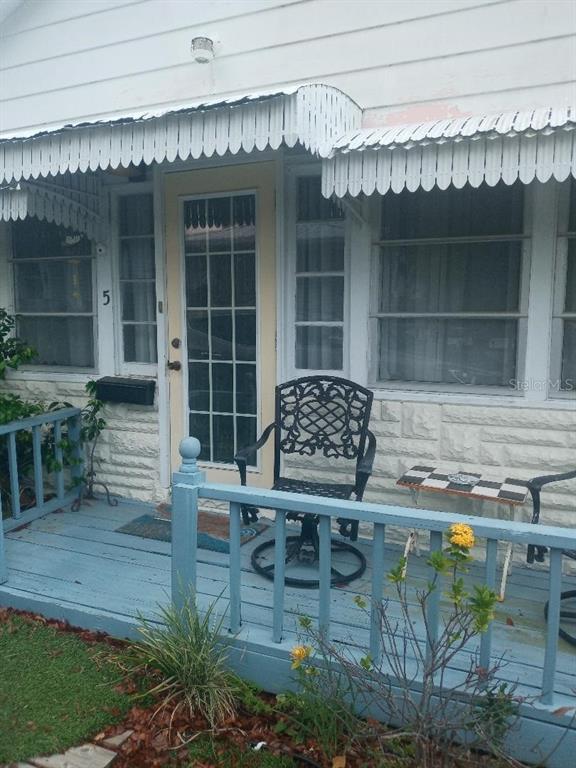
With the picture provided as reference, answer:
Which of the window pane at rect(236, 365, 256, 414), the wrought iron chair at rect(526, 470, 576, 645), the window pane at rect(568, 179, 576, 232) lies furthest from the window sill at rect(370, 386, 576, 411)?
the window pane at rect(568, 179, 576, 232)

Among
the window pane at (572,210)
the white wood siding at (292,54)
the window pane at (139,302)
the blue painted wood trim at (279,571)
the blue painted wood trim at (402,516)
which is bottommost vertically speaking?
the blue painted wood trim at (279,571)

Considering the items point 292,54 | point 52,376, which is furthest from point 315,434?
point 292,54

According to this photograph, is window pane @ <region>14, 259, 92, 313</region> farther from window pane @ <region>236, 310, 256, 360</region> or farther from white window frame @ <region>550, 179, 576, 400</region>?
white window frame @ <region>550, 179, 576, 400</region>

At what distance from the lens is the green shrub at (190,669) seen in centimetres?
227

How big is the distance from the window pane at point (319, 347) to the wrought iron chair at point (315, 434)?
26cm

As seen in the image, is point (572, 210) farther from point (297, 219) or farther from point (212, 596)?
point (212, 596)

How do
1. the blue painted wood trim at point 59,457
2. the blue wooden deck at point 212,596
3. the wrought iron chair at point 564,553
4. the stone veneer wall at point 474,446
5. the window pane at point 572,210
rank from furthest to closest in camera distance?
1. the blue painted wood trim at point 59,457
2. the stone veneer wall at point 474,446
3. the window pane at point 572,210
4. the wrought iron chair at point 564,553
5. the blue wooden deck at point 212,596

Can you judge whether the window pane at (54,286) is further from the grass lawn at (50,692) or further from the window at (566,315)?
the window at (566,315)

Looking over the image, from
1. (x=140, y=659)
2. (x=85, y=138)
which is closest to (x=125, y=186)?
(x=85, y=138)

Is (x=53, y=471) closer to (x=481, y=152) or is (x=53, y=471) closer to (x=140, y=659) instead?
(x=140, y=659)

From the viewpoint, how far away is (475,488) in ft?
10.4

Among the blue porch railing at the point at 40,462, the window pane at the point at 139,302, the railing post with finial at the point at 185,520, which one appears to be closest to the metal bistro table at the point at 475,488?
the railing post with finial at the point at 185,520

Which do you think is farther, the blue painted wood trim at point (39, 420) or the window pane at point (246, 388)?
the window pane at point (246, 388)

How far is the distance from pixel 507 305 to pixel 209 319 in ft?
6.31
